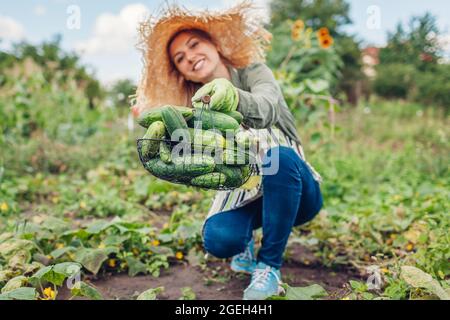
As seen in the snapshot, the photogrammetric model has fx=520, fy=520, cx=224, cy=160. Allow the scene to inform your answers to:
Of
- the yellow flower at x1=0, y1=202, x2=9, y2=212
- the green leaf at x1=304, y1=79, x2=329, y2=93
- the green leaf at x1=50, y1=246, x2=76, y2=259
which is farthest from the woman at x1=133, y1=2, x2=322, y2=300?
Answer: the green leaf at x1=304, y1=79, x2=329, y2=93

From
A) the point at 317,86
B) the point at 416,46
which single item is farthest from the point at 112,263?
the point at 416,46

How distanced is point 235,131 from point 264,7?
3.35 ft

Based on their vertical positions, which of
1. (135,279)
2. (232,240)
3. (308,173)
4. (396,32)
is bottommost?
(135,279)

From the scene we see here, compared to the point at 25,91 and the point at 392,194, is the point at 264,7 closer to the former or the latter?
the point at 392,194

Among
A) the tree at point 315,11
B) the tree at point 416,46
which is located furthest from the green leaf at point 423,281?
the tree at point 315,11

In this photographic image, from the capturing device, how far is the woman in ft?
7.37

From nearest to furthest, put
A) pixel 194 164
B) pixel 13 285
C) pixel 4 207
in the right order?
1. pixel 194 164
2. pixel 13 285
3. pixel 4 207

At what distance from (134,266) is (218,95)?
50.3 inches

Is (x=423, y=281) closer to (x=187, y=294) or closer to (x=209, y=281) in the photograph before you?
(x=187, y=294)

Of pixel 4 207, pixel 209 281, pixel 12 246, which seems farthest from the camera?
pixel 4 207

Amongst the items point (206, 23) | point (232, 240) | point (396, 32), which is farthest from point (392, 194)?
point (396, 32)

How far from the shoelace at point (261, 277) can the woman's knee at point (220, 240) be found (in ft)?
0.47

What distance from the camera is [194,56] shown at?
2.24 m

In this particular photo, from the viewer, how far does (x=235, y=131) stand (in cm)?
167
